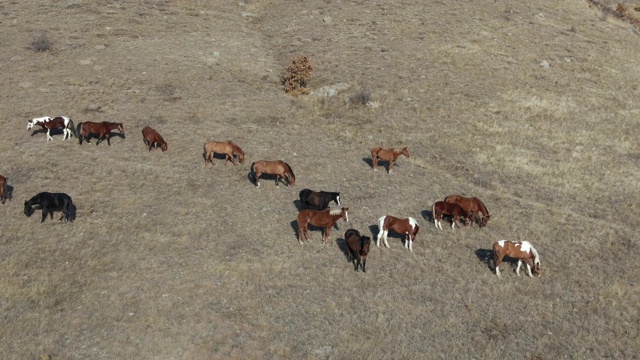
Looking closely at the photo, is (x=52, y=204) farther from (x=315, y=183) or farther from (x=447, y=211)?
(x=447, y=211)

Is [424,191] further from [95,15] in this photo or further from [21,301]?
[95,15]

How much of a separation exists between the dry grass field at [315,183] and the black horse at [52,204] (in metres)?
0.52

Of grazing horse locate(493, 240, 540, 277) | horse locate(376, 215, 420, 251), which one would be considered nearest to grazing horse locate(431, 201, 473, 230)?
horse locate(376, 215, 420, 251)

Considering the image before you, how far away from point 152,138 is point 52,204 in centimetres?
676

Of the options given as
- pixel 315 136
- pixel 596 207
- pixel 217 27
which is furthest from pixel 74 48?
pixel 596 207

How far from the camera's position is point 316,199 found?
21.5m

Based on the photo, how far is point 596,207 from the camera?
25.0 meters

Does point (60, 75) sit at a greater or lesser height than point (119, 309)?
lesser

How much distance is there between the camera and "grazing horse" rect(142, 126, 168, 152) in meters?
26.1

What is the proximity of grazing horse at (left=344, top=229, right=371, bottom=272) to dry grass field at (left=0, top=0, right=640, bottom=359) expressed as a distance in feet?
1.19

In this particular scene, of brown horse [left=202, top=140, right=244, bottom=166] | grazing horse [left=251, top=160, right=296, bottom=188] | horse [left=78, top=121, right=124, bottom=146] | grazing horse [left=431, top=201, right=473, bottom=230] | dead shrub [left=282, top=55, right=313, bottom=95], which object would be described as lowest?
dead shrub [left=282, top=55, right=313, bottom=95]

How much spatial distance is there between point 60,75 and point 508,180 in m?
26.6

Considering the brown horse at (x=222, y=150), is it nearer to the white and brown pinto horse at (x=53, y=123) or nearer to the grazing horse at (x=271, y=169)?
the grazing horse at (x=271, y=169)

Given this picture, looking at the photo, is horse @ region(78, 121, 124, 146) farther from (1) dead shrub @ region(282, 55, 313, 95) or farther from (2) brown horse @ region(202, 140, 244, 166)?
(1) dead shrub @ region(282, 55, 313, 95)
